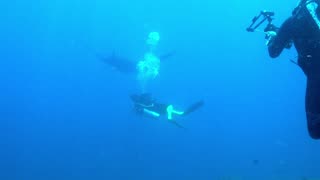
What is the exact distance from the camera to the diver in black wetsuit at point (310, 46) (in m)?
4.47

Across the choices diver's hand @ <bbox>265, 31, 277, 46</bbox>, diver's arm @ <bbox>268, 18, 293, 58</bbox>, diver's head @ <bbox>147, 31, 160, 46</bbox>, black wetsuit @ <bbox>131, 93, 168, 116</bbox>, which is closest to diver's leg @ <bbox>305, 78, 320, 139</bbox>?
diver's arm @ <bbox>268, 18, 293, 58</bbox>

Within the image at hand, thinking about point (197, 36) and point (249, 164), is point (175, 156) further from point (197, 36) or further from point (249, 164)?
point (197, 36)

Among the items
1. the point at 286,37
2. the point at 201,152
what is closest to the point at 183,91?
the point at 201,152

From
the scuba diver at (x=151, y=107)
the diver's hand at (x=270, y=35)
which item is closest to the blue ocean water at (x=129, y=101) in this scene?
the scuba diver at (x=151, y=107)

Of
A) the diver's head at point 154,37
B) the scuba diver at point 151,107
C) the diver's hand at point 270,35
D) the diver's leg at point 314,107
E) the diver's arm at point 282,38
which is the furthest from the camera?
the diver's head at point 154,37

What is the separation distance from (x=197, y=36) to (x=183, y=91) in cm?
880

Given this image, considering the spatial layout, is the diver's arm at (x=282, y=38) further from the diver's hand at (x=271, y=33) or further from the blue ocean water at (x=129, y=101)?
the blue ocean water at (x=129, y=101)

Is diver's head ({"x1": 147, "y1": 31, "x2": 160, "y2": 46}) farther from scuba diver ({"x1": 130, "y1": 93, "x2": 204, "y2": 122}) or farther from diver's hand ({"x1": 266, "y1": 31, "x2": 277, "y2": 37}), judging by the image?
diver's hand ({"x1": 266, "y1": 31, "x2": 277, "y2": 37})

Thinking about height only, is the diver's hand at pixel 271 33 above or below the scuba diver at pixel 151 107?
below

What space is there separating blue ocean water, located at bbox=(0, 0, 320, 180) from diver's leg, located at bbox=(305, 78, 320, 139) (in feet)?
97.4

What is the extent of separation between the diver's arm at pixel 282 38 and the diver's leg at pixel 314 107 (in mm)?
488

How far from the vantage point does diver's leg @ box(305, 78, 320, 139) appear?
4457mm

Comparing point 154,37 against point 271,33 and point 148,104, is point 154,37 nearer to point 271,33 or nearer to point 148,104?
point 148,104

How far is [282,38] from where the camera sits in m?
4.84
